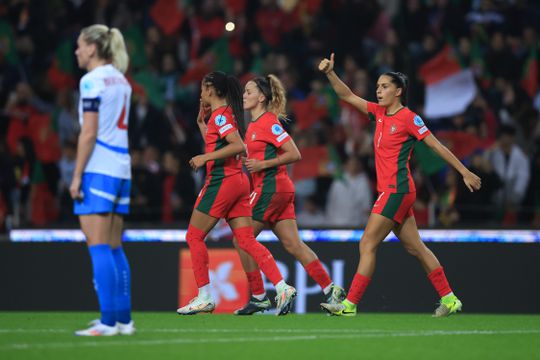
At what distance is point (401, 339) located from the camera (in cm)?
866

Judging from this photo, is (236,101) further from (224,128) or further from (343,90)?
(343,90)

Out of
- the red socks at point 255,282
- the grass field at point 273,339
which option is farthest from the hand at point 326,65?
the grass field at point 273,339

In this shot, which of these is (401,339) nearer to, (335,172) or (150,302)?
(150,302)

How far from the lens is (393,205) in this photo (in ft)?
34.6

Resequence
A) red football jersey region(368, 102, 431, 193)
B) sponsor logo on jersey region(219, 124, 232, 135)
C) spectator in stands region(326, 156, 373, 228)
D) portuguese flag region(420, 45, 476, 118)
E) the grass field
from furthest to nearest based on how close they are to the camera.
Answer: portuguese flag region(420, 45, 476, 118)
spectator in stands region(326, 156, 373, 228)
red football jersey region(368, 102, 431, 193)
sponsor logo on jersey region(219, 124, 232, 135)
the grass field

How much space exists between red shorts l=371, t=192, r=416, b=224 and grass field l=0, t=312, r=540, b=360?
0.99 meters

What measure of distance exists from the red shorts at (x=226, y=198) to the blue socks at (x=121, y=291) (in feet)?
7.89

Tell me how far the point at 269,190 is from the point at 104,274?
3438 mm

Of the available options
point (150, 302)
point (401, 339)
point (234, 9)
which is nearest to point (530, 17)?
point (234, 9)

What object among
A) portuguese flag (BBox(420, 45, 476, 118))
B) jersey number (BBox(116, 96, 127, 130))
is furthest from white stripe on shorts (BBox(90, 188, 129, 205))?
portuguese flag (BBox(420, 45, 476, 118))

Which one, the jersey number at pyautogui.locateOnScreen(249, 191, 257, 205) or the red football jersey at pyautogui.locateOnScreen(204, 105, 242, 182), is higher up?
the red football jersey at pyautogui.locateOnScreen(204, 105, 242, 182)

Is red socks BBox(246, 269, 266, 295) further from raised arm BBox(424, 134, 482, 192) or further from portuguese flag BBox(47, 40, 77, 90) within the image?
portuguese flag BBox(47, 40, 77, 90)

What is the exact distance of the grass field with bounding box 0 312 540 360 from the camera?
296 inches

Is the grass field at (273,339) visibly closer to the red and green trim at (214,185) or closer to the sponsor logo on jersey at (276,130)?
the red and green trim at (214,185)
